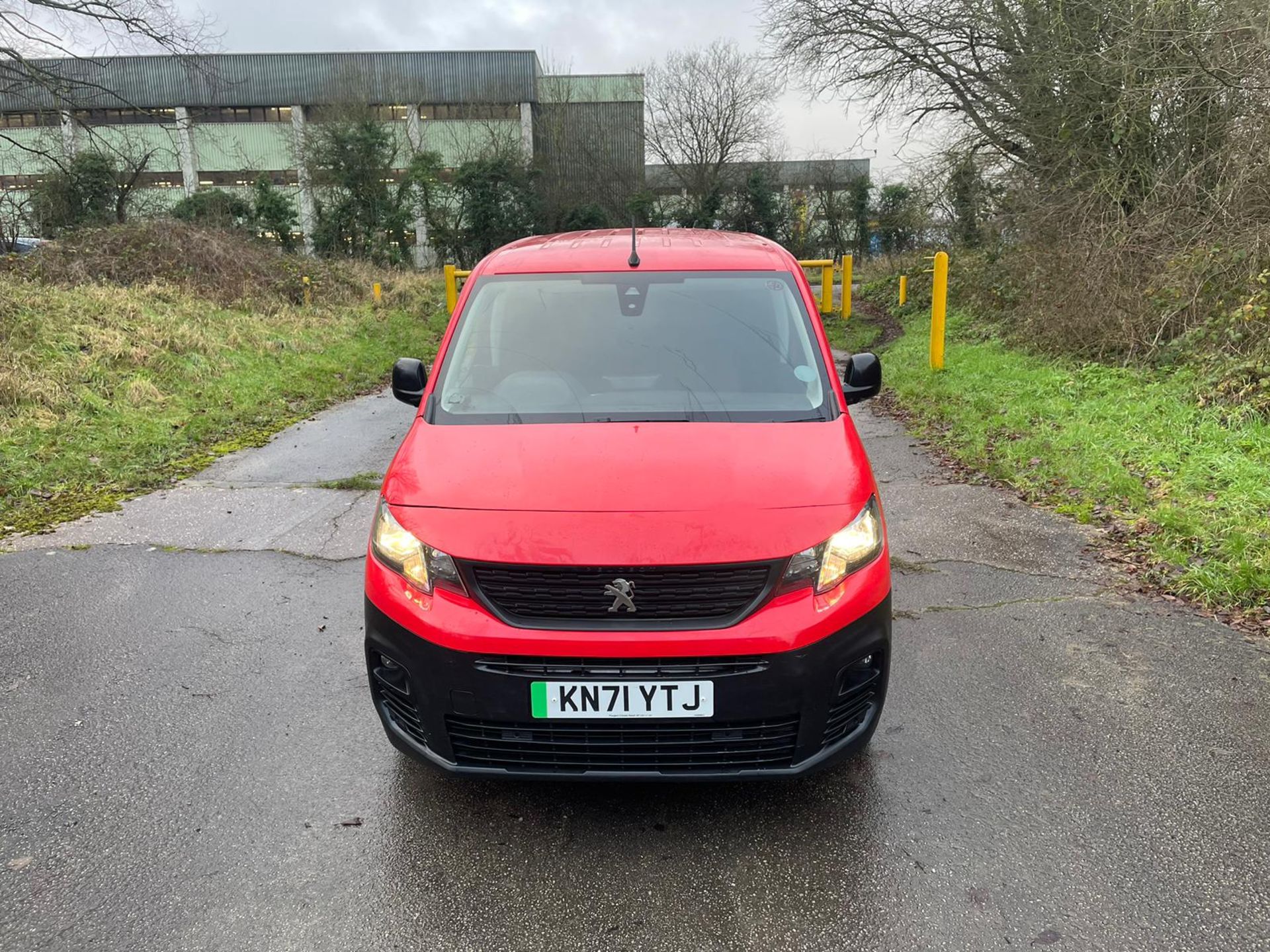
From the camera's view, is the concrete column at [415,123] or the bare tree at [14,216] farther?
the concrete column at [415,123]

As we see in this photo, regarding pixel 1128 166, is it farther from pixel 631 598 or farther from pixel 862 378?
pixel 631 598

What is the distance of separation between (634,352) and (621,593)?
4.54 ft

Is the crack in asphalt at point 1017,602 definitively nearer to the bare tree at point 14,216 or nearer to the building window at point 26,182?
the bare tree at point 14,216

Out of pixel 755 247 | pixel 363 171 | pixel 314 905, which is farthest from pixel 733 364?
pixel 363 171

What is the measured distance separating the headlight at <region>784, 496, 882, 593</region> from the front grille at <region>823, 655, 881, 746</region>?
28 cm

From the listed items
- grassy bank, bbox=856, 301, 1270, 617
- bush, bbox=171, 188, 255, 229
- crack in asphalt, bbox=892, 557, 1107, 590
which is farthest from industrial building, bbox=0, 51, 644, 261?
crack in asphalt, bbox=892, 557, 1107, 590

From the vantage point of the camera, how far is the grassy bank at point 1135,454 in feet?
15.4

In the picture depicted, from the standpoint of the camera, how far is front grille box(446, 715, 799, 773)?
8.13ft

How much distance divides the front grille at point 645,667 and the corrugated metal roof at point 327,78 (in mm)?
43707

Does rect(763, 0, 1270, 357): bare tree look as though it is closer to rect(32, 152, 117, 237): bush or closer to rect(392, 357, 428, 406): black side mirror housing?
rect(392, 357, 428, 406): black side mirror housing

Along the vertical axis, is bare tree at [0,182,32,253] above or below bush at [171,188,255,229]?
below

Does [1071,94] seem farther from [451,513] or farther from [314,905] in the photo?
[314,905]

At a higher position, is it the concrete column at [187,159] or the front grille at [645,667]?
the concrete column at [187,159]

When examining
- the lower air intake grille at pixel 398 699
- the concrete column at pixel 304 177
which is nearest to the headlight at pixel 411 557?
the lower air intake grille at pixel 398 699
